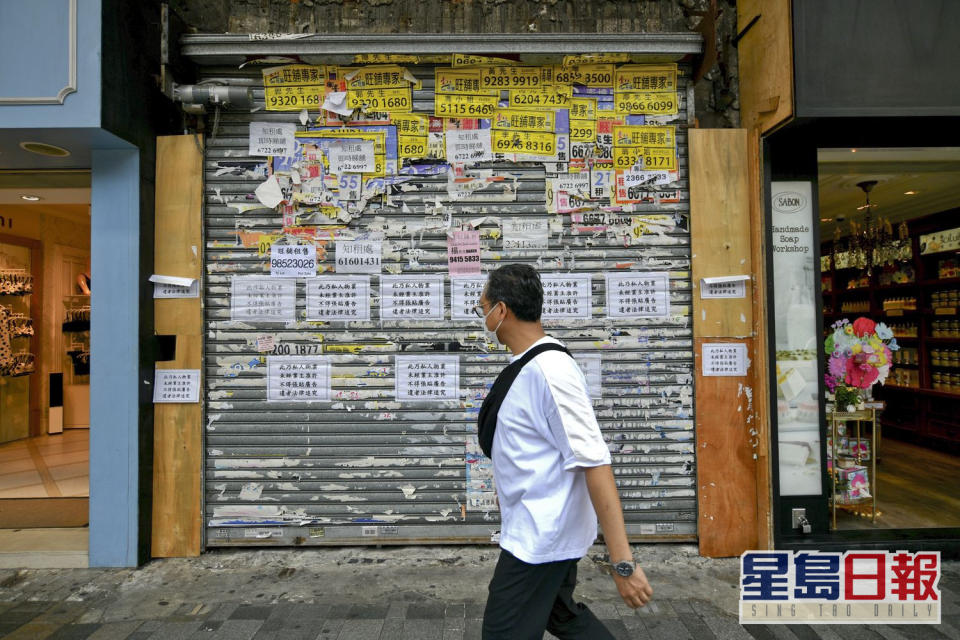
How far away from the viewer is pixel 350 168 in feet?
14.4

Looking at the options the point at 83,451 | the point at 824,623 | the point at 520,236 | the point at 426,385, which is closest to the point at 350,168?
the point at 520,236

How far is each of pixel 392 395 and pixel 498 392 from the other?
2442 mm

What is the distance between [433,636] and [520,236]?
10.1 ft

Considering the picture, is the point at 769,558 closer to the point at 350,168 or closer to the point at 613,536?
the point at 613,536

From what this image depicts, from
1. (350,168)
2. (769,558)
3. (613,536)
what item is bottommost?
(769,558)

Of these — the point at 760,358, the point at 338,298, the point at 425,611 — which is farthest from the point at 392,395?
the point at 760,358

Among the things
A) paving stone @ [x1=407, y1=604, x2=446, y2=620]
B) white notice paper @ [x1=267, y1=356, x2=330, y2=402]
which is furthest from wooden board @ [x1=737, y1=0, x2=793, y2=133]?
paving stone @ [x1=407, y1=604, x2=446, y2=620]

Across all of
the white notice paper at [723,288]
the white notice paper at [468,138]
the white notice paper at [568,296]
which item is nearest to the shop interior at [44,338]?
the white notice paper at [468,138]

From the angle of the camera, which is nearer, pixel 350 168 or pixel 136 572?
pixel 136 572

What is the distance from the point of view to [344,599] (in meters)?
3.56

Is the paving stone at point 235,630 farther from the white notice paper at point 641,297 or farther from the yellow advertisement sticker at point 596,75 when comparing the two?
the yellow advertisement sticker at point 596,75

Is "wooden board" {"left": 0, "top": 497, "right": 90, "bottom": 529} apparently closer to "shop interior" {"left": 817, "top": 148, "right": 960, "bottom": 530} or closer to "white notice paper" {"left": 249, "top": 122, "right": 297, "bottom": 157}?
"white notice paper" {"left": 249, "top": 122, "right": 297, "bottom": 157}

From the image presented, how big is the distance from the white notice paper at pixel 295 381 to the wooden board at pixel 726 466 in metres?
3.22

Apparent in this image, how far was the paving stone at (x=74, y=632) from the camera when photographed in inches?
125
